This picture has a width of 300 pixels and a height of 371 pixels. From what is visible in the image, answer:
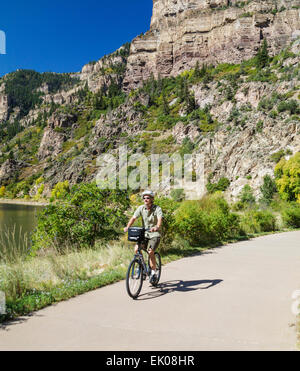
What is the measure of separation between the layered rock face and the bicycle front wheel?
4010 inches

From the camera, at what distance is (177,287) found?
17.5 feet

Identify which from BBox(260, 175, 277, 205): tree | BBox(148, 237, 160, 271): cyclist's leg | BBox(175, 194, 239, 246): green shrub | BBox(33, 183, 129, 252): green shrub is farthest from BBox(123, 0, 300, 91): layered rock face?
BBox(148, 237, 160, 271): cyclist's leg

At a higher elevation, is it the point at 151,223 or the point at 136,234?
the point at 151,223

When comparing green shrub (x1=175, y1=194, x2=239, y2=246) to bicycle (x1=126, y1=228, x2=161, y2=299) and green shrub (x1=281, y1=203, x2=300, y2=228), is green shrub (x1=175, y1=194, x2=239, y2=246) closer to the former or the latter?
bicycle (x1=126, y1=228, x2=161, y2=299)

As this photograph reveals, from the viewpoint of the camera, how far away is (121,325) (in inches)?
140

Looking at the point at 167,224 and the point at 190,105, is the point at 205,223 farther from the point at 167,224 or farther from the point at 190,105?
the point at 190,105

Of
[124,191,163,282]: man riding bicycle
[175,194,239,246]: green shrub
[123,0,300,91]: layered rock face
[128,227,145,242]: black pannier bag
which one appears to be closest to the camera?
[128,227,145,242]: black pannier bag

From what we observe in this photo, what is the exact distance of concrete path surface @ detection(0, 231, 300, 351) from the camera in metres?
3.07

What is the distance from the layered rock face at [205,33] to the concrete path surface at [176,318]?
3977 inches

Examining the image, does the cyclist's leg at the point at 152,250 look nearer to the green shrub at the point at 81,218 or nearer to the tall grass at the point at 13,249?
the tall grass at the point at 13,249

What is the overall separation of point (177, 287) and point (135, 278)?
1.03 m

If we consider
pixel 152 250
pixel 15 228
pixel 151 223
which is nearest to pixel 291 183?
pixel 15 228

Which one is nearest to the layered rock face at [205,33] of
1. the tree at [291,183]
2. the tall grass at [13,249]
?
the tree at [291,183]
